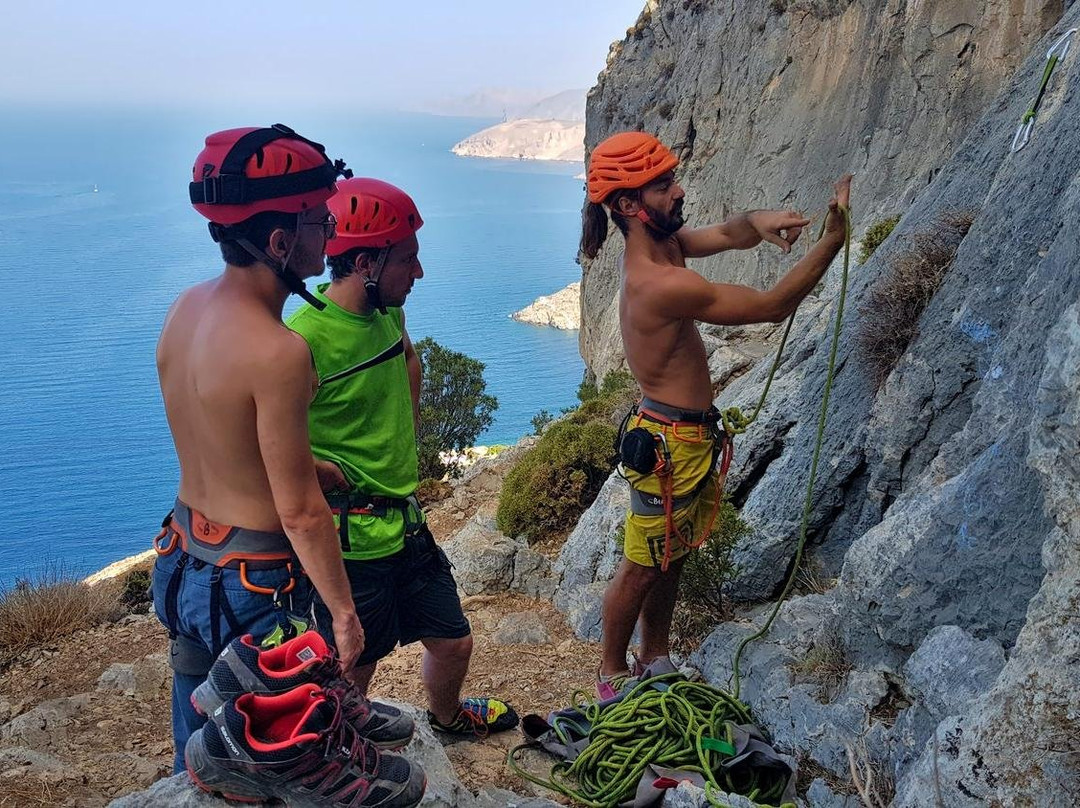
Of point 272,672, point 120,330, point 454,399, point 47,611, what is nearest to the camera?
point 272,672

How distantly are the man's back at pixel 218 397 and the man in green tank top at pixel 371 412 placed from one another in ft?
1.95

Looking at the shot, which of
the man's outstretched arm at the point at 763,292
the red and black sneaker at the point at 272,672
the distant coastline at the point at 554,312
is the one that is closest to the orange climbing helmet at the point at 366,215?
the man's outstretched arm at the point at 763,292

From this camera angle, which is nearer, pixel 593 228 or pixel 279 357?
pixel 279 357

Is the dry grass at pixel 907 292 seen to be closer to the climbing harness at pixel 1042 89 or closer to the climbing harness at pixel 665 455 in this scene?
the climbing harness at pixel 1042 89

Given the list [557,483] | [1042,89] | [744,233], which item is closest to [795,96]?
[557,483]

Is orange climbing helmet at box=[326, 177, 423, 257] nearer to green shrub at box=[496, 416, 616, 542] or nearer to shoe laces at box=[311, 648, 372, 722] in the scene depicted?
shoe laces at box=[311, 648, 372, 722]

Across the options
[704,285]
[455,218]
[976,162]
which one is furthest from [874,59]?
[455,218]

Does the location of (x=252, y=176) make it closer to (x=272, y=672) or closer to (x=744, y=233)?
(x=272, y=672)

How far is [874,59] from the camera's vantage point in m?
17.7

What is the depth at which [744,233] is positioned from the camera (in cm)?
485

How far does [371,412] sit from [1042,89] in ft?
13.9

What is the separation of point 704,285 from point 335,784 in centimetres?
266

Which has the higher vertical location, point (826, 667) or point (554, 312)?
point (826, 667)

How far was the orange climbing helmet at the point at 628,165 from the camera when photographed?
4.46 m
